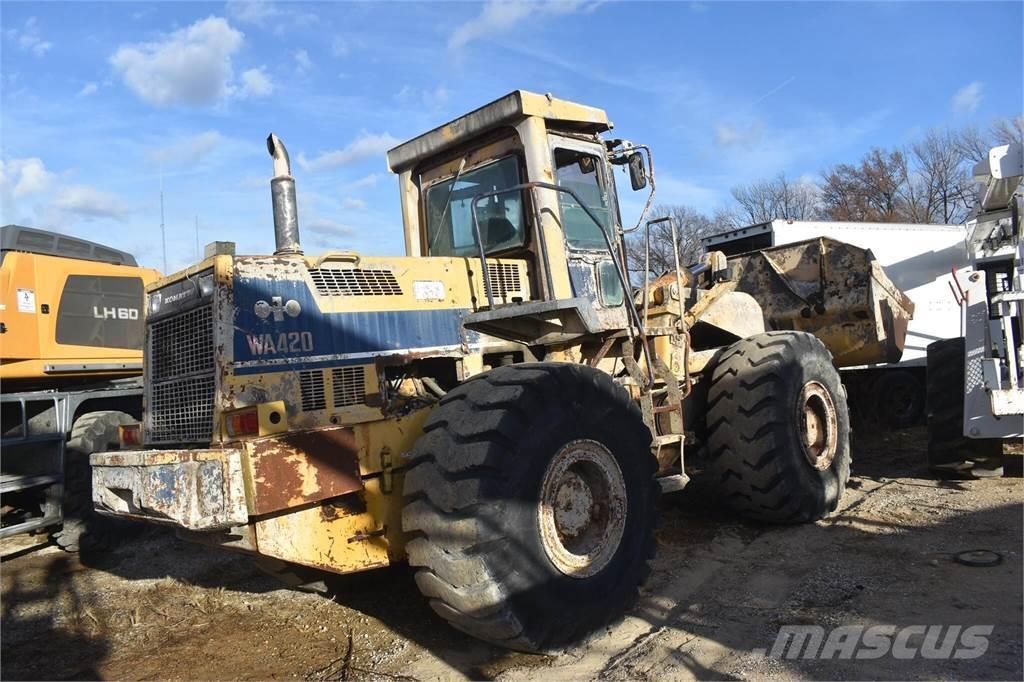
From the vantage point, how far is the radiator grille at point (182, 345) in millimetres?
4258

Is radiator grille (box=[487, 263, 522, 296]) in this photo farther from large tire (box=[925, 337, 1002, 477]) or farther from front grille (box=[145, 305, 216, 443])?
large tire (box=[925, 337, 1002, 477])

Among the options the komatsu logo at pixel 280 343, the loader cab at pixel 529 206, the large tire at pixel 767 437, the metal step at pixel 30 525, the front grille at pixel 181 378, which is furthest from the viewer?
the metal step at pixel 30 525

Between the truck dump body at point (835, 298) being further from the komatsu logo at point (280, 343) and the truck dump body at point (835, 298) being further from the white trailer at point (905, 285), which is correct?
the komatsu logo at point (280, 343)

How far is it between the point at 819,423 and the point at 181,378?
16.6 feet

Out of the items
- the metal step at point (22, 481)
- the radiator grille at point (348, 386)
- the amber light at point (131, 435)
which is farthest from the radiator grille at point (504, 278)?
the metal step at point (22, 481)

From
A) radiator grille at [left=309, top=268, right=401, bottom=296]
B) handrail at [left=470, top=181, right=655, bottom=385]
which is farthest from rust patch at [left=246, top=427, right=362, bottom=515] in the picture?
handrail at [left=470, top=181, right=655, bottom=385]

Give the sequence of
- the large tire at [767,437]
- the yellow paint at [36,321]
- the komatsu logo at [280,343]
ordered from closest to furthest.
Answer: the komatsu logo at [280,343] → the large tire at [767,437] → the yellow paint at [36,321]

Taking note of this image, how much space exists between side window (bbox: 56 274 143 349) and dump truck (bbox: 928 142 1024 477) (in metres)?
7.97

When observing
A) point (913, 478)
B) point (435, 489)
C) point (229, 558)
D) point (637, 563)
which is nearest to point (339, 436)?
point (435, 489)

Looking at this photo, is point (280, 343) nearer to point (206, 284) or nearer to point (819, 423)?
point (206, 284)

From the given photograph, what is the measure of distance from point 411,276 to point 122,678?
109 inches

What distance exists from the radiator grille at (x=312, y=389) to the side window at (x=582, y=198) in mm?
2031

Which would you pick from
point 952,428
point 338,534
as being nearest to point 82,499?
point 338,534

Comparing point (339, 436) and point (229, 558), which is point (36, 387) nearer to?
point (229, 558)
